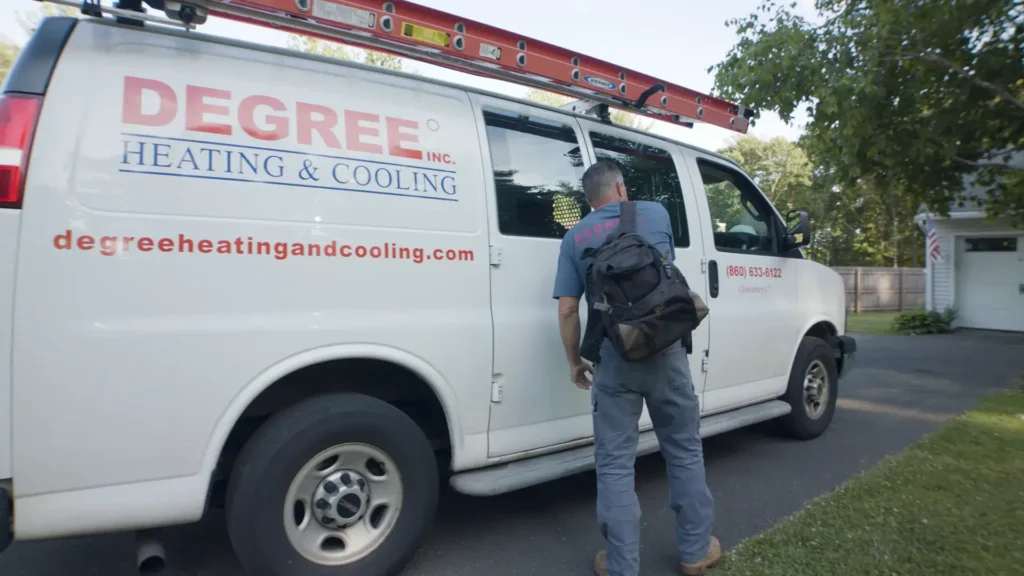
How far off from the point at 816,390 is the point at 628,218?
339 cm

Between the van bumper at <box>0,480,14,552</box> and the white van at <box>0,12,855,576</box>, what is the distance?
0.02 m

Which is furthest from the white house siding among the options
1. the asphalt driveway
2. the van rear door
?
the van rear door

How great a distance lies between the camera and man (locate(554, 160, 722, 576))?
2.92m

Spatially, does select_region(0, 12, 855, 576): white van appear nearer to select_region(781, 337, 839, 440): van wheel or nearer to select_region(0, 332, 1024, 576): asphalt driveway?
select_region(0, 332, 1024, 576): asphalt driveway

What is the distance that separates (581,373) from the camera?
328 centimetres

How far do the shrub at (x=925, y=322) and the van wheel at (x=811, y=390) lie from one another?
10911mm

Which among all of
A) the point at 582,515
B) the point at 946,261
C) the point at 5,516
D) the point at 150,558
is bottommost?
the point at 582,515

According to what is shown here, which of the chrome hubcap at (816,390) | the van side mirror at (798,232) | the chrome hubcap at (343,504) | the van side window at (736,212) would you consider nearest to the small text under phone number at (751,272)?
the van side window at (736,212)

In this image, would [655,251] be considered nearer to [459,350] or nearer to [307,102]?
[459,350]

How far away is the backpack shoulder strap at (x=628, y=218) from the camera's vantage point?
298 centimetres

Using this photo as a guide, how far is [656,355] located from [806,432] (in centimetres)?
313

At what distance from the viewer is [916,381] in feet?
27.8

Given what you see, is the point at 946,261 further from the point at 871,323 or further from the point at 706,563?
the point at 706,563

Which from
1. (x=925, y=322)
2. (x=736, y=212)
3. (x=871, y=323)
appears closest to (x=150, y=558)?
(x=736, y=212)
